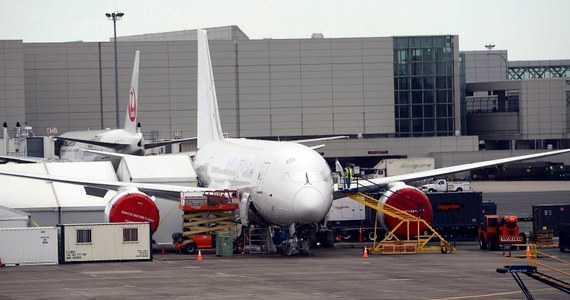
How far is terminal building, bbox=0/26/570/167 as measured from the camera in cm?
14175

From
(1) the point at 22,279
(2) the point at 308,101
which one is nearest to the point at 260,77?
(2) the point at 308,101

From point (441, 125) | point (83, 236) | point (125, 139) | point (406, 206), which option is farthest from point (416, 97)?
point (83, 236)

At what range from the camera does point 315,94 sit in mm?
144875

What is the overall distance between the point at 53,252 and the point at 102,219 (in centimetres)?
1383

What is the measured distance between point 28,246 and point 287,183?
11.7 m

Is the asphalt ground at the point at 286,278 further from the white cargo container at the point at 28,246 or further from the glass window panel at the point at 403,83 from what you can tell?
the glass window panel at the point at 403,83

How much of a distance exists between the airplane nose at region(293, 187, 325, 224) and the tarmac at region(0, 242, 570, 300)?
1970mm

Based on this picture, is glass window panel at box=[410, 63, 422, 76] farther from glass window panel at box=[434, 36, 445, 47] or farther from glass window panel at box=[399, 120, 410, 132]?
glass window panel at box=[399, 120, 410, 132]

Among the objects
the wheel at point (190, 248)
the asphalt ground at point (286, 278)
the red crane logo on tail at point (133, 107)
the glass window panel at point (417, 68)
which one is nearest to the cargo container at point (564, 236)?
the asphalt ground at point (286, 278)

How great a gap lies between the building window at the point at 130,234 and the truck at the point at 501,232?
17460 millimetres

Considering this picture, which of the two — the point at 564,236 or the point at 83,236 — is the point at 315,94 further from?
the point at 83,236

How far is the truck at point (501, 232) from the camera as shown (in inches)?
2376

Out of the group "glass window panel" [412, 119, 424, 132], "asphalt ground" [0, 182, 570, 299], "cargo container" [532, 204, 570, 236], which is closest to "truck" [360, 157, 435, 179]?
"glass window panel" [412, 119, 424, 132]

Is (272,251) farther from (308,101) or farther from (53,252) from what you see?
(308,101)
